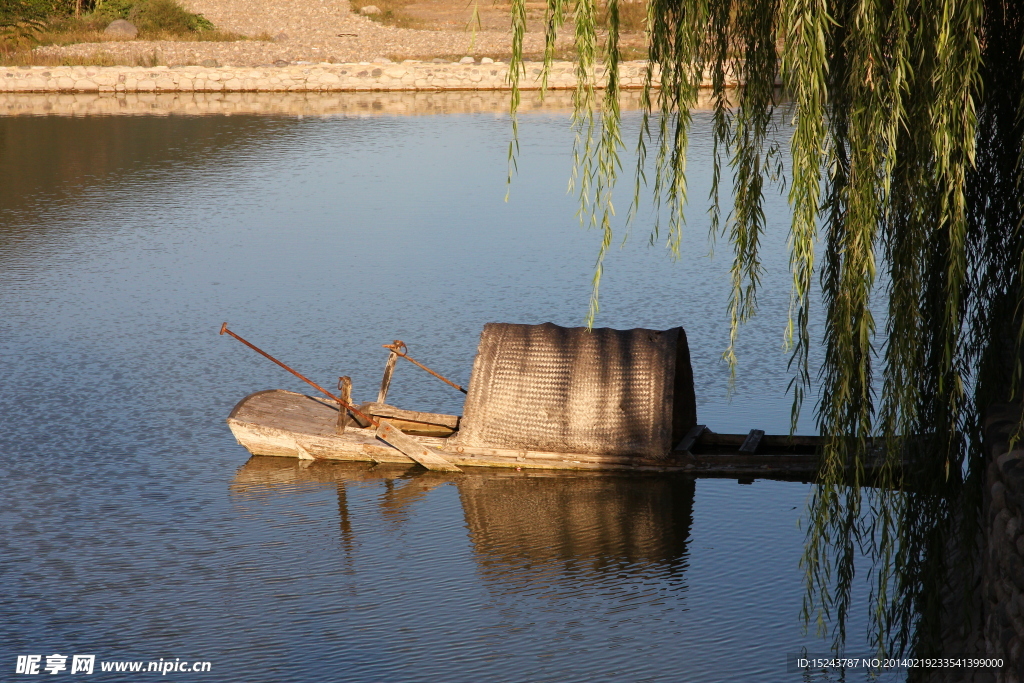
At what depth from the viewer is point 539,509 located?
12.4m

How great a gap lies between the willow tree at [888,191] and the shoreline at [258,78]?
136 feet

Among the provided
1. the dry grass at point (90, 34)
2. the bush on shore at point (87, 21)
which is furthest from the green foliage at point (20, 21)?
the dry grass at point (90, 34)

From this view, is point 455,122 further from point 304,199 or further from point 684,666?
point 684,666

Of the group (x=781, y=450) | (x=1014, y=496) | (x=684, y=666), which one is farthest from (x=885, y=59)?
(x=781, y=450)

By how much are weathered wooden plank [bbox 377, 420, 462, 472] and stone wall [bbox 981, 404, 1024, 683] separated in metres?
7.49

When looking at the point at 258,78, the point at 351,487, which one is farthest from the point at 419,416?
the point at 258,78

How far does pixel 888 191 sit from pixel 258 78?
45.6m

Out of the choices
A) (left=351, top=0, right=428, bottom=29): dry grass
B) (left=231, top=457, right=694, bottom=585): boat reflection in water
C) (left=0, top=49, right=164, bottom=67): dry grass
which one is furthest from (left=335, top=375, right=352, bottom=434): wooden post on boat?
(left=351, top=0, right=428, bottom=29): dry grass

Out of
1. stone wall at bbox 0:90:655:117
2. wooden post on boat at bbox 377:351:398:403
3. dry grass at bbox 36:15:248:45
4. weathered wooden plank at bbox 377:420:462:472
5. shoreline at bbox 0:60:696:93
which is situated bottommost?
weathered wooden plank at bbox 377:420:462:472

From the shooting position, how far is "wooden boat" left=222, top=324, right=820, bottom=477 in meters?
12.6

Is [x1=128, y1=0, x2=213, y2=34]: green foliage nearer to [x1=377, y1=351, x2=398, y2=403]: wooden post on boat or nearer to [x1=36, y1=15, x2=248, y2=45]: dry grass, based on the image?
[x1=36, y1=15, x2=248, y2=45]: dry grass

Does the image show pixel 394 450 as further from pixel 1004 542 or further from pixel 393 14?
pixel 393 14

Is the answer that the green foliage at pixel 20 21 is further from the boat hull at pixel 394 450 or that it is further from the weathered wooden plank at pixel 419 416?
the weathered wooden plank at pixel 419 416

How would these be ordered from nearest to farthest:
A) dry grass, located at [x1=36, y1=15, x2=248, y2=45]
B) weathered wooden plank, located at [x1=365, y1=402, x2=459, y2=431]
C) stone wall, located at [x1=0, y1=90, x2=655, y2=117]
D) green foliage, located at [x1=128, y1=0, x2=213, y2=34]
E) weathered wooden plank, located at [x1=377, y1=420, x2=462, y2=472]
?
weathered wooden plank, located at [x1=377, y1=420, x2=462, y2=472]
weathered wooden plank, located at [x1=365, y1=402, x2=459, y2=431]
stone wall, located at [x1=0, y1=90, x2=655, y2=117]
dry grass, located at [x1=36, y1=15, x2=248, y2=45]
green foliage, located at [x1=128, y1=0, x2=213, y2=34]
